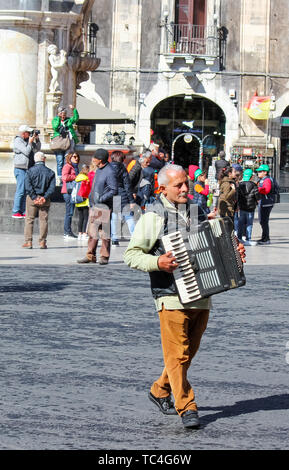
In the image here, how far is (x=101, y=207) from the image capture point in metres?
16.5

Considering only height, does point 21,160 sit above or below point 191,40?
below

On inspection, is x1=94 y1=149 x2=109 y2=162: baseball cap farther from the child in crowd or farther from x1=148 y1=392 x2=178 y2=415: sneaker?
x1=148 y1=392 x2=178 y2=415: sneaker

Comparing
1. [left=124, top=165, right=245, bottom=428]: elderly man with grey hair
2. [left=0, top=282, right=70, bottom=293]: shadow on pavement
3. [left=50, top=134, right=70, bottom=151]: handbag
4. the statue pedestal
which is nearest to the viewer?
[left=124, top=165, right=245, bottom=428]: elderly man with grey hair

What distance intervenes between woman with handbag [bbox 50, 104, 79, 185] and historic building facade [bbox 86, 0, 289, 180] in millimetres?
19413

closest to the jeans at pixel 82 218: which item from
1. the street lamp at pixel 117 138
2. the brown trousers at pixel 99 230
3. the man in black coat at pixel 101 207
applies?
the man in black coat at pixel 101 207

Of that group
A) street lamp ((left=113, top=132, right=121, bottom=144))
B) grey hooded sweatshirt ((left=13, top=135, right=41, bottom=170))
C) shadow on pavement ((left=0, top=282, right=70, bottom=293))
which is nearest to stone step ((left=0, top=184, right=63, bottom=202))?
grey hooded sweatshirt ((left=13, top=135, right=41, bottom=170))

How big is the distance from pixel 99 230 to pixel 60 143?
6.98m

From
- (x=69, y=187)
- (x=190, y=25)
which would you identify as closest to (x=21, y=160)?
(x=69, y=187)

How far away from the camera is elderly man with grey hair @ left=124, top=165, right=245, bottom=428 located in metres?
6.83

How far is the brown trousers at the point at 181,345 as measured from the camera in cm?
683

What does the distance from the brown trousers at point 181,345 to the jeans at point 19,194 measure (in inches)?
575

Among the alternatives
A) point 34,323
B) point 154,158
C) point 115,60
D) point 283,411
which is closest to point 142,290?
point 34,323

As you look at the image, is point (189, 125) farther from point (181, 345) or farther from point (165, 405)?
point (181, 345)

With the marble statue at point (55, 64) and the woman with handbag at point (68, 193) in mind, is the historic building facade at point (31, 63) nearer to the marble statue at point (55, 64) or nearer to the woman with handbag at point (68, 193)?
the marble statue at point (55, 64)
